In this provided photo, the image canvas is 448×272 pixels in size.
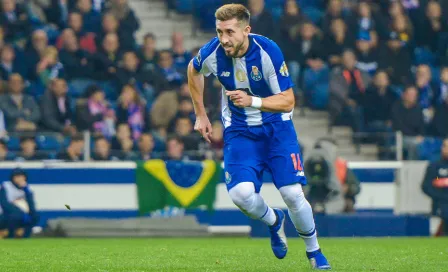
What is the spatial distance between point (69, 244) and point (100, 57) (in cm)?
581

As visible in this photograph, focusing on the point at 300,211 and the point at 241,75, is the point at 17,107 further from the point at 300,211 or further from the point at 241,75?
the point at 300,211

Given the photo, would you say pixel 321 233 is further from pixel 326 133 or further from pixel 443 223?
pixel 326 133

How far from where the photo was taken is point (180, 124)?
1811cm

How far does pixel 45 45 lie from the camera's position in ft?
60.7

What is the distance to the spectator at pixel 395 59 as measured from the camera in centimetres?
2088

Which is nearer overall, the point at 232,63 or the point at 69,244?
the point at 232,63

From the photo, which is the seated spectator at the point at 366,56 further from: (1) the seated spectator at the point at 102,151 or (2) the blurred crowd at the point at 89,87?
(1) the seated spectator at the point at 102,151

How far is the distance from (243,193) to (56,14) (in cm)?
1096

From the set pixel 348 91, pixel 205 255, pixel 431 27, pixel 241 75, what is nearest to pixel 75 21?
pixel 348 91

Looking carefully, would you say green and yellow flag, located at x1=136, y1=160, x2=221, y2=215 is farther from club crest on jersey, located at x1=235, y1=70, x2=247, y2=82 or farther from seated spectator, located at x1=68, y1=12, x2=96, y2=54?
club crest on jersey, located at x1=235, y1=70, x2=247, y2=82

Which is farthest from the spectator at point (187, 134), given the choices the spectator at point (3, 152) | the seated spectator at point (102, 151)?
the spectator at point (3, 152)

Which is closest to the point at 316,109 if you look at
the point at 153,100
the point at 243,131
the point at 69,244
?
the point at 153,100

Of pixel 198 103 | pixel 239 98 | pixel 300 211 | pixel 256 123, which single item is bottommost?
pixel 300 211

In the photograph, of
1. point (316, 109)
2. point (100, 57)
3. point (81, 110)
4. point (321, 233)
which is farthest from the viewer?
point (316, 109)
